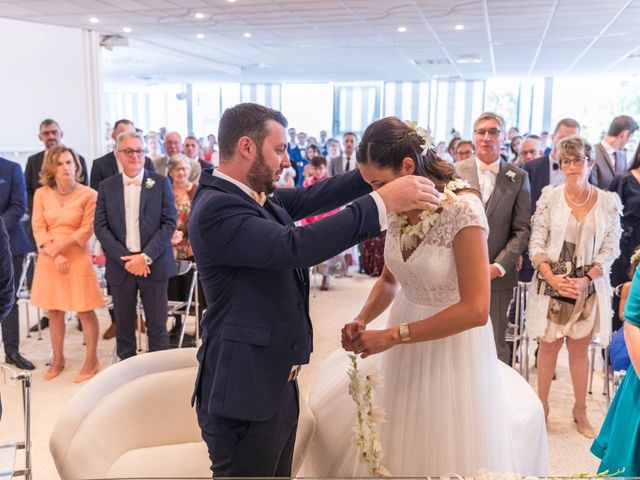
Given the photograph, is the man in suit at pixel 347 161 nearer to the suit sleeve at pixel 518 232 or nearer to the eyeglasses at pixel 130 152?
the eyeglasses at pixel 130 152

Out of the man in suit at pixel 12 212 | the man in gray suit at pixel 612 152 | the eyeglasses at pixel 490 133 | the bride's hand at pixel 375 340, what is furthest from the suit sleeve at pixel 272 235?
the man in gray suit at pixel 612 152

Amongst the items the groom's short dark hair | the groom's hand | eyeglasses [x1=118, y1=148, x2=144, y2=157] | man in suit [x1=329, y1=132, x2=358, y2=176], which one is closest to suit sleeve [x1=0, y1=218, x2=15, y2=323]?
the groom's short dark hair

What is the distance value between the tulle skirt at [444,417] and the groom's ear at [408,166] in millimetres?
501

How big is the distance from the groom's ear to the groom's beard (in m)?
0.43

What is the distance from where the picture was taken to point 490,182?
4.10 m

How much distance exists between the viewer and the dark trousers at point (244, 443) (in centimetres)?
180

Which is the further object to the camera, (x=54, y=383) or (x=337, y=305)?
(x=337, y=305)

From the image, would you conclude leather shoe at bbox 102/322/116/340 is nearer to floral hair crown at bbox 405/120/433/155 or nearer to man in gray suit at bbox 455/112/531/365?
man in gray suit at bbox 455/112/531/365

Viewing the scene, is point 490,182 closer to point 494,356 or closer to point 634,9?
point 494,356

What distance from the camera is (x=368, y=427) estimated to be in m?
1.84

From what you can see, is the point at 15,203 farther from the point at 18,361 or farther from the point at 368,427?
the point at 368,427

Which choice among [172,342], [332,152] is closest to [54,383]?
[172,342]

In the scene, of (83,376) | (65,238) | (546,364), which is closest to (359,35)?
(65,238)

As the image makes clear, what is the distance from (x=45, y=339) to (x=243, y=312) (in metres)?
4.80
